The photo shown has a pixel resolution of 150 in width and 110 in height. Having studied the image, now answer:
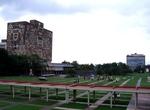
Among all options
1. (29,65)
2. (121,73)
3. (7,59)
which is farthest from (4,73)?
(121,73)

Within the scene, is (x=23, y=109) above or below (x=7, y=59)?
below

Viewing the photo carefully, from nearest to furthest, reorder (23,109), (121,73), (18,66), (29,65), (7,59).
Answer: (23,109)
(7,59)
(18,66)
(29,65)
(121,73)

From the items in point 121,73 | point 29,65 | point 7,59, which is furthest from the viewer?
point 121,73

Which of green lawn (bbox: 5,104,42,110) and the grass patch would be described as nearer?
green lawn (bbox: 5,104,42,110)

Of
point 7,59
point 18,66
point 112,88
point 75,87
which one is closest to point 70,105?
point 75,87

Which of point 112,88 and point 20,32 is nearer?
point 112,88

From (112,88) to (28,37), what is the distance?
160129 millimetres

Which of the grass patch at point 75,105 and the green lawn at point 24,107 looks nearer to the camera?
the green lawn at point 24,107

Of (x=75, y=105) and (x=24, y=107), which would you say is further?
(x=75, y=105)

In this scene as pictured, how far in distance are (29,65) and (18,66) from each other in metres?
10.5

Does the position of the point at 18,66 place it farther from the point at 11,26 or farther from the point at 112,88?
the point at 112,88

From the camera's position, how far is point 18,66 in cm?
14088

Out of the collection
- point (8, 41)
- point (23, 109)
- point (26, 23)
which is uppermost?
point (26, 23)

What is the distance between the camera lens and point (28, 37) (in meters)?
198
